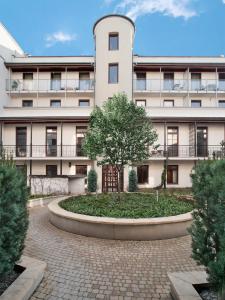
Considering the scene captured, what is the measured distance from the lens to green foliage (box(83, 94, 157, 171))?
1011 cm

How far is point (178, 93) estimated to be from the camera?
2172 cm

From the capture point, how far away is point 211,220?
11.1ft

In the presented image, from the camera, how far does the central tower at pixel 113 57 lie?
20250mm

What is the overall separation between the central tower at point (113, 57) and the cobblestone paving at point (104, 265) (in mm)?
15207

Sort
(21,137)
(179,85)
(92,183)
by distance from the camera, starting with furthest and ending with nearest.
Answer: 1. (179,85)
2. (21,137)
3. (92,183)

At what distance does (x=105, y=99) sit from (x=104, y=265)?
652 inches

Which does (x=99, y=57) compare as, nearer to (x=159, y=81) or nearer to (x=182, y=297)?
(x=159, y=81)

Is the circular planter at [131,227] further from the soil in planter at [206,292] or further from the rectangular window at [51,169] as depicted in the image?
the rectangular window at [51,169]

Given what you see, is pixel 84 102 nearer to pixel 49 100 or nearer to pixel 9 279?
pixel 49 100

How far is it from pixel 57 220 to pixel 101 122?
4.61 meters

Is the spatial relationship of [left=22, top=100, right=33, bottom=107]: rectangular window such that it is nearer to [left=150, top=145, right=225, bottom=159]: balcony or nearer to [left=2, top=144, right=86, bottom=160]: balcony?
[left=2, top=144, right=86, bottom=160]: balcony

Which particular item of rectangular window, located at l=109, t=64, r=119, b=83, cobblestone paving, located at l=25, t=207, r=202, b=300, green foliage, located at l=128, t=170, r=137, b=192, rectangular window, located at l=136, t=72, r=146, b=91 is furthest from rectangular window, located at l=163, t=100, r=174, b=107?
cobblestone paving, located at l=25, t=207, r=202, b=300

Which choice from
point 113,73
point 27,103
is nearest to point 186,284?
point 113,73

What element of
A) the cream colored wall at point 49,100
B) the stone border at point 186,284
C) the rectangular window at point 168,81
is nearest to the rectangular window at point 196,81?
the rectangular window at point 168,81
